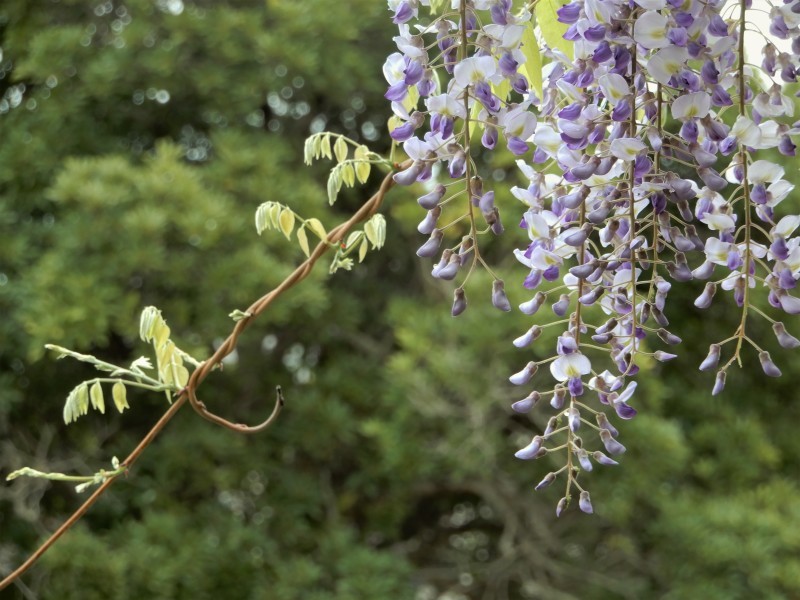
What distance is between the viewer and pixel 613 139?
17.6 inches

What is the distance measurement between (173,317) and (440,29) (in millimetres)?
1993

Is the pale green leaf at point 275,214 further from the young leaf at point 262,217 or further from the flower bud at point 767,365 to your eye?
the flower bud at point 767,365

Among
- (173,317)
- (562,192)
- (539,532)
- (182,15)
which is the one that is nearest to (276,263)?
(173,317)

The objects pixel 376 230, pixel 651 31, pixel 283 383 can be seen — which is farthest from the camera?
pixel 283 383

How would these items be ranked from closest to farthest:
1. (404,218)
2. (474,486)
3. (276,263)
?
(276,263) < (404,218) < (474,486)

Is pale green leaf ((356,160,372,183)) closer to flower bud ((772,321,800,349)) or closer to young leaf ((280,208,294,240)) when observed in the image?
young leaf ((280,208,294,240))

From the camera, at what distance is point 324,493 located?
279 cm

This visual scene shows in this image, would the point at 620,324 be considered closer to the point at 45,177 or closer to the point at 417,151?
the point at 417,151

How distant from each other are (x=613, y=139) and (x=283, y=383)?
2424 millimetres

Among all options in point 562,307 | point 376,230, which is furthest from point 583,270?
point 376,230

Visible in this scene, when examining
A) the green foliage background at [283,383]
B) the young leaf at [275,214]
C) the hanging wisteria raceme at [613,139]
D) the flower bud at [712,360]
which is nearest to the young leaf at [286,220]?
the young leaf at [275,214]

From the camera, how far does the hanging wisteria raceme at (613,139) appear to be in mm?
446

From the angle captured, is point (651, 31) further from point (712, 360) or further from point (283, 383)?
point (283, 383)

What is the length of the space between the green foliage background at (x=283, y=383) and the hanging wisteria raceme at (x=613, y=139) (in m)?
1.78
